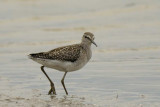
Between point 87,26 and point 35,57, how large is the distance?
26.6ft

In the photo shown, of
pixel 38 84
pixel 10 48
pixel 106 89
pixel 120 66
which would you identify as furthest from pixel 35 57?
pixel 10 48

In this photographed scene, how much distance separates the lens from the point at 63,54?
463 inches

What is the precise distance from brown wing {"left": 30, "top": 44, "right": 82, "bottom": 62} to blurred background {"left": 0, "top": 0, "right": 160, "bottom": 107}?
1.94ft

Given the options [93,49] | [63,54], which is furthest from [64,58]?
[93,49]

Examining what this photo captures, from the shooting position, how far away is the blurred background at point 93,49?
10.7 metres

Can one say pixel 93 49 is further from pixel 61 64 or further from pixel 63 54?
pixel 61 64

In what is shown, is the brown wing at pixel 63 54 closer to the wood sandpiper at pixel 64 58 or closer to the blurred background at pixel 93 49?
the wood sandpiper at pixel 64 58

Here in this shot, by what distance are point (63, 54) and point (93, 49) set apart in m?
4.87

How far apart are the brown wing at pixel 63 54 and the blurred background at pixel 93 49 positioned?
591 mm

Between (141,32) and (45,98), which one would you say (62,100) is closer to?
(45,98)

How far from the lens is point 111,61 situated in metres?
14.5

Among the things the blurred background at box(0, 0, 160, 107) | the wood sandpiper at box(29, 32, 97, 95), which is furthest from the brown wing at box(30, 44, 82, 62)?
the blurred background at box(0, 0, 160, 107)

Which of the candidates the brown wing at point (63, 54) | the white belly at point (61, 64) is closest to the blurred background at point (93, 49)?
the white belly at point (61, 64)

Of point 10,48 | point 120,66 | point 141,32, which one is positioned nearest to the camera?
point 120,66
